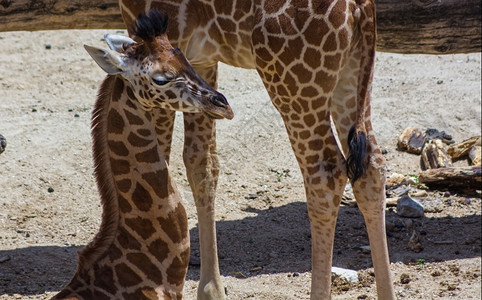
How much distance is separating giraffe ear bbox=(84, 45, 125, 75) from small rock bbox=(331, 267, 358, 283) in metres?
3.04

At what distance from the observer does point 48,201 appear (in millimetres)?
6965

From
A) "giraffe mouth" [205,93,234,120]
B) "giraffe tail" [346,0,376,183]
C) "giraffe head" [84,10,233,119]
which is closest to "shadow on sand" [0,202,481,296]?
"giraffe tail" [346,0,376,183]

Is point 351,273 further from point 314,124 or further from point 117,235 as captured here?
point 117,235

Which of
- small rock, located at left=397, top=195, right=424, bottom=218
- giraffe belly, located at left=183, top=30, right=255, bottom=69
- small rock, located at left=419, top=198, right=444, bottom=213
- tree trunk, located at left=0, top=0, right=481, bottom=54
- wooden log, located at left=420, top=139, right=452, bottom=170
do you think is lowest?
small rock, located at left=397, top=195, right=424, bottom=218

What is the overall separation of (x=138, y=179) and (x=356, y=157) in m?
1.74

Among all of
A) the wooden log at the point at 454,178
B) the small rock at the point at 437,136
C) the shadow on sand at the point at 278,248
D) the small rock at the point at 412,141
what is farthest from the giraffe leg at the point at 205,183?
the small rock at the point at 437,136

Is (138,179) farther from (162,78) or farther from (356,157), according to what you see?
(356,157)

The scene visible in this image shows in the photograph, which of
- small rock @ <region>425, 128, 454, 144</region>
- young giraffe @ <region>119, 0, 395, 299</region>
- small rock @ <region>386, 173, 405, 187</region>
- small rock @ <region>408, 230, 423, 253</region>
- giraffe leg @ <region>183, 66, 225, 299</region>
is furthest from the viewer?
small rock @ <region>425, 128, 454, 144</region>

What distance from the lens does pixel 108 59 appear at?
355cm

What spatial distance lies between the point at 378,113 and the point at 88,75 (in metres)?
3.91

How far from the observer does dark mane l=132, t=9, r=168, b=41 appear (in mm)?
3586

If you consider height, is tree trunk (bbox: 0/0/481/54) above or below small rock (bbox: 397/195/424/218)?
above

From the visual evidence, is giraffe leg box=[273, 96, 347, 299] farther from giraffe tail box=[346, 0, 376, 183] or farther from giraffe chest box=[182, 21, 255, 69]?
giraffe chest box=[182, 21, 255, 69]

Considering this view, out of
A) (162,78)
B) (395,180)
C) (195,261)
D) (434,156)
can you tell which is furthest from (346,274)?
(162,78)
